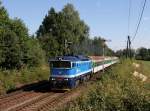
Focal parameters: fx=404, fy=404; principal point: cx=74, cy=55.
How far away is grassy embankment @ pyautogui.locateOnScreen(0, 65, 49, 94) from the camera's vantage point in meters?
34.9

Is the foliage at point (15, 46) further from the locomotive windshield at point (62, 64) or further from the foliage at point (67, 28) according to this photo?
the foliage at point (67, 28)

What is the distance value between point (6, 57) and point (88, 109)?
31.3m

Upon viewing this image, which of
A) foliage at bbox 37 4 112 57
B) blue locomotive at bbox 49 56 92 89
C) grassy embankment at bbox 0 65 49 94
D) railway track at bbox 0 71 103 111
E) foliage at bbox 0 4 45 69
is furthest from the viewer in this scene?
foliage at bbox 37 4 112 57

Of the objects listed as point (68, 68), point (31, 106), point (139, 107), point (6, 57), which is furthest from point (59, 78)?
point (139, 107)

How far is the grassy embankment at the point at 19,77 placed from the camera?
34.9 m

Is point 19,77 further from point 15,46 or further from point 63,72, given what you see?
point 63,72

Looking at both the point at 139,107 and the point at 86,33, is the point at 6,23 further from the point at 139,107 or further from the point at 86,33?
the point at 86,33

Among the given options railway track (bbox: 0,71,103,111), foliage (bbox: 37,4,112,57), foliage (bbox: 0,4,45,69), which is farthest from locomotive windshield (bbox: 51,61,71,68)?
foliage (bbox: 37,4,112,57)

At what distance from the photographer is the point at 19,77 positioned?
41.3 m

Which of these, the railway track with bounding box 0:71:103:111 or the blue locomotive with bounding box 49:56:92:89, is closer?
the railway track with bounding box 0:71:103:111

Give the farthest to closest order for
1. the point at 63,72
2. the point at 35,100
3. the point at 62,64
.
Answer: the point at 62,64 → the point at 63,72 → the point at 35,100

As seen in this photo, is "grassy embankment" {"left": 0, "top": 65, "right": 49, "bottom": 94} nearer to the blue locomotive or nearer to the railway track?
the railway track

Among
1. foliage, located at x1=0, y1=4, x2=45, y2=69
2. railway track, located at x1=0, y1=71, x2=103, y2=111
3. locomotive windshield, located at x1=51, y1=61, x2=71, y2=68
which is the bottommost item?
railway track, located at x1=0, y1=71, x2=103, y2=111

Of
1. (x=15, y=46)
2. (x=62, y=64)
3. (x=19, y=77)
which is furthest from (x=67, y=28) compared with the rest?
(x=62, y=64)
